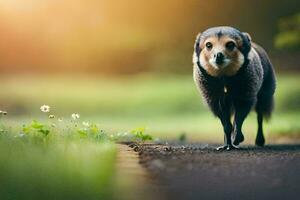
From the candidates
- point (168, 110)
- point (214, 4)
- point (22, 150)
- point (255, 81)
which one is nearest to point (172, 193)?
point (22, 150)

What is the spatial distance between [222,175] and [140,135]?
1.36m

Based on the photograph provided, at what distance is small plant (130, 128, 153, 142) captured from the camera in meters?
4.88

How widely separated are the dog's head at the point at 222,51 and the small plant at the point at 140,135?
0.74 meters

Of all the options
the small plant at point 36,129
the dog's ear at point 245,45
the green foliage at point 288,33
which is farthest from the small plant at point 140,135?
the green foliage at point 288,33

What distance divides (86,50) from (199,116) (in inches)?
38.2

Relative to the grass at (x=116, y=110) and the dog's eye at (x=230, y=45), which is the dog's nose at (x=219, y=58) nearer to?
the dog's eye at (x=230, y=45)

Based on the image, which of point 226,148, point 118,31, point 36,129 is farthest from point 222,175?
point 118,31

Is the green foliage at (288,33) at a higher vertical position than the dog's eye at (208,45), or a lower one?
higher

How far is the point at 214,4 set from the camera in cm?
532

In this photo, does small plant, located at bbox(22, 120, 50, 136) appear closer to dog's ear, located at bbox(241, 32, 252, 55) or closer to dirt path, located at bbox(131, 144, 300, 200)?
dirt path, located at bbox(131, 144, 300, 200)

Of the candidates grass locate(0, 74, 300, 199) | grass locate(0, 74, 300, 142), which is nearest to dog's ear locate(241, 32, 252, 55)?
grass locate(0, 74, 300, 199)

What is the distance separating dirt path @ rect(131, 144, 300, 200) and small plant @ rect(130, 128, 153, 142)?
2.25ft

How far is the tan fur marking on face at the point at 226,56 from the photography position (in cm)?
425

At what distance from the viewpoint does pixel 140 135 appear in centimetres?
490
